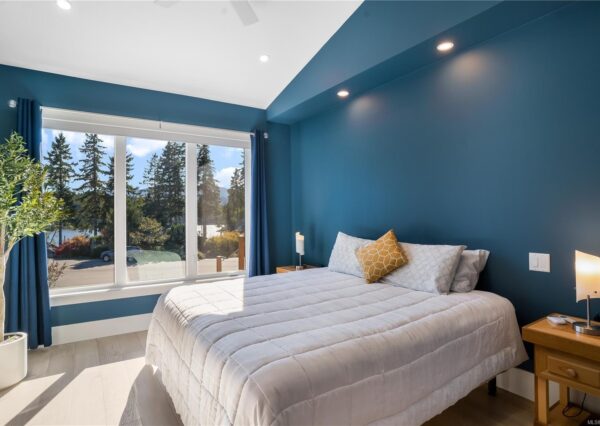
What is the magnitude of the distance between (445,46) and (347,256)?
1.96 metres

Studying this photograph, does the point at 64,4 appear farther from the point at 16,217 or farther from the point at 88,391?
the point at 88,391

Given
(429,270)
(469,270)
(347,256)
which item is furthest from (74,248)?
(469,270)

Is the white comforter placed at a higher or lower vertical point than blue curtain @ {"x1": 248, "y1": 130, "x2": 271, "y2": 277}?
lower

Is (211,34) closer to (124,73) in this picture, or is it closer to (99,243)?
(124,73)

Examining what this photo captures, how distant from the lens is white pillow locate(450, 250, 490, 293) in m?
2.45

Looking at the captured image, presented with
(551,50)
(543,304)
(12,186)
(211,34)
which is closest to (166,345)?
(12,186)

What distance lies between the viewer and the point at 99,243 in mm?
3748

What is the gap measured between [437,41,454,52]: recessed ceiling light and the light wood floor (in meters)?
2.60

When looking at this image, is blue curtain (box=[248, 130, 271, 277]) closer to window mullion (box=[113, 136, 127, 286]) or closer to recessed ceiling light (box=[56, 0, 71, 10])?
window mullion (box=[113, 136, 127, 286])

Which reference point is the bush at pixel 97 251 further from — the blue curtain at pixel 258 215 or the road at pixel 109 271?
the blue curtain at pixel 258 215

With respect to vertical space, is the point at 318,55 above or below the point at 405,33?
above

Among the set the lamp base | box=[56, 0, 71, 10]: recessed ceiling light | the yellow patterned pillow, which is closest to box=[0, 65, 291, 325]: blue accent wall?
box=[56, 0, 71, 10]: recessed ceiling light

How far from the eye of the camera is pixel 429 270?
251 cm

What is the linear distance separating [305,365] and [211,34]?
10.1 ft
